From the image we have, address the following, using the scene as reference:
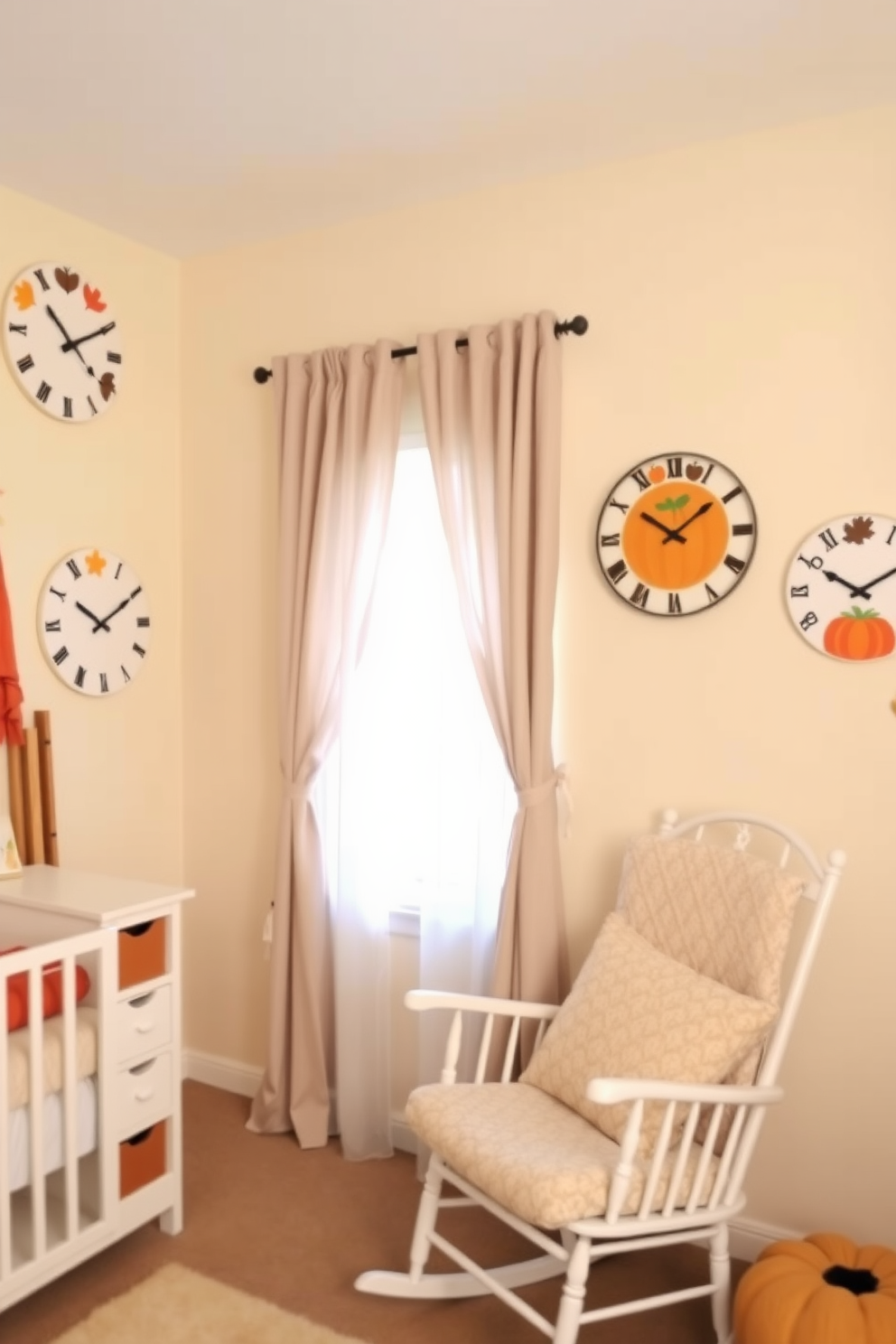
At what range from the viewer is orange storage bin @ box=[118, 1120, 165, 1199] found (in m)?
2.28

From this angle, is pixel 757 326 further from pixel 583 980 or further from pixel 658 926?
pixel 583 980

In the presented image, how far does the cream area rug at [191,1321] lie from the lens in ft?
6.67

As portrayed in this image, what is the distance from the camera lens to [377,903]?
2830mm

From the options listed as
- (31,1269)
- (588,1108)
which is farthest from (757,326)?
(31,1269)

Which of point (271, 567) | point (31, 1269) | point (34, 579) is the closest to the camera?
point (31, 1269)

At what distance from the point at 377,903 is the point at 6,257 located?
1966 mm

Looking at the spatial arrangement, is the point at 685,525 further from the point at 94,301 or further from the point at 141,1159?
the point at 141,1159

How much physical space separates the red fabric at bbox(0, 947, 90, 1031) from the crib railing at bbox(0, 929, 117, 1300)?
0.02m

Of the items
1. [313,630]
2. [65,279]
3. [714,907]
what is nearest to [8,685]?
[313,630]

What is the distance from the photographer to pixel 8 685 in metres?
2.60

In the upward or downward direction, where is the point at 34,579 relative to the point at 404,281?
downward

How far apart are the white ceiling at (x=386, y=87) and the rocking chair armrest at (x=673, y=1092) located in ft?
6.35

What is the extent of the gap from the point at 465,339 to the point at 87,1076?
6.36 feet

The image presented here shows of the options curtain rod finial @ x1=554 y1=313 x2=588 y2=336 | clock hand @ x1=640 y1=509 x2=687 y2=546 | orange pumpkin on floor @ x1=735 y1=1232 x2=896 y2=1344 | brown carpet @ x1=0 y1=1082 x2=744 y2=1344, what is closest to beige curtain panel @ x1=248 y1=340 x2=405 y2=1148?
brown carpet @ x1=0 y1=1082 x2=744 y2=1344
